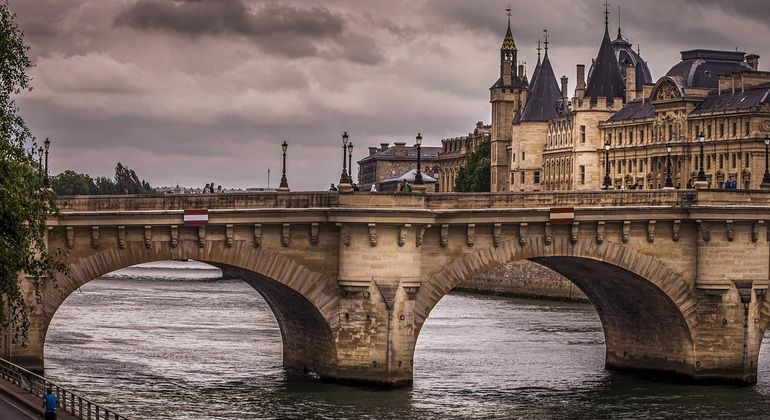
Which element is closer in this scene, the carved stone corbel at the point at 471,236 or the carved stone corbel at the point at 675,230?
the carved stone corbel at the point at 471,236

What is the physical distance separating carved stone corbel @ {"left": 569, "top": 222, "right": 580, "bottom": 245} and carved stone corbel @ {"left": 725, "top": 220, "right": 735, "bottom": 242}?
5.61m

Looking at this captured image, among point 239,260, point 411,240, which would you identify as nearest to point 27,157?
point 239,260

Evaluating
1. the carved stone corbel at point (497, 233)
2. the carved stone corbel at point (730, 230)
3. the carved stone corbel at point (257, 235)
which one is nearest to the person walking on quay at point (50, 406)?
the carved stone corbel at point (257, 235)

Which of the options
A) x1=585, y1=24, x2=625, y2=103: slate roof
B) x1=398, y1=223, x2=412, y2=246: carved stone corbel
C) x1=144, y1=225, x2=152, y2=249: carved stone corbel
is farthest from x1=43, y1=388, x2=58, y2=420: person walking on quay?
x1=585, y1=24, x2=625, y2=103: slate roof

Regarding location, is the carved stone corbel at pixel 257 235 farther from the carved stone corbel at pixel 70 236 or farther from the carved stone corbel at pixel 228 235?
the carved stone corbel at pixel 70 236

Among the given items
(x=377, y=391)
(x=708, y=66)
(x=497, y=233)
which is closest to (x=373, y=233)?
(x=497, y=233)

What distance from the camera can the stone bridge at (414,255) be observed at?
5806 cm

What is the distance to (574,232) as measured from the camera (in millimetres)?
63000

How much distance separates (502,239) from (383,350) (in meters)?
5.79

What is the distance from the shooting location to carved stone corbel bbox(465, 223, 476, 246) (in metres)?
61.7

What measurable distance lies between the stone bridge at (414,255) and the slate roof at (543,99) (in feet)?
404

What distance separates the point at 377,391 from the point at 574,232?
9079mm

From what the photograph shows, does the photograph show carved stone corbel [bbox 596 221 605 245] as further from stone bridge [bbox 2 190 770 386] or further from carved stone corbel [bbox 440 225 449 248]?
carved stone corbel [bbox 440 225 449 248]

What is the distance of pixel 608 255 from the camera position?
63.8 metres
